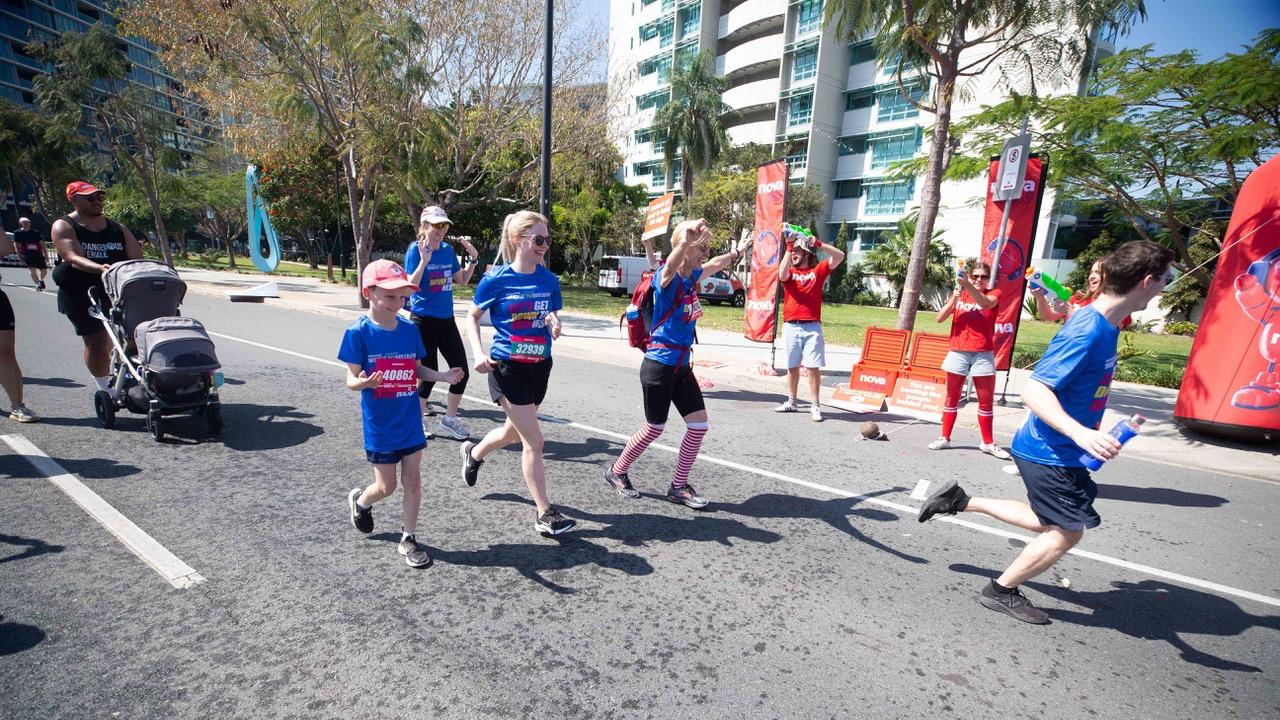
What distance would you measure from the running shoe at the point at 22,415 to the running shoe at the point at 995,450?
30.3ft

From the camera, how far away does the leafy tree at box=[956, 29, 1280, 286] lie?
26.2 feet

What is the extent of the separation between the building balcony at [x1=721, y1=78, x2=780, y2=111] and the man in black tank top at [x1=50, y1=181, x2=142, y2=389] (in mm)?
41784

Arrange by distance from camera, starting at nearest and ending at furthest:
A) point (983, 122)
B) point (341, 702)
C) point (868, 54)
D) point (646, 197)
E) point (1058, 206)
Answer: point (341, 702) < point (983, 122) < point (1058, 206) < point (868, 54) < point (646, 197)

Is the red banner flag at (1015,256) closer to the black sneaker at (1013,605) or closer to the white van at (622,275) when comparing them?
the black sneaker at (1013,605)

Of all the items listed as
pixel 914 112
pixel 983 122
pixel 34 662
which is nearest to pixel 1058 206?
pixel 983 122

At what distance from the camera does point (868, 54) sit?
3791 centimetres

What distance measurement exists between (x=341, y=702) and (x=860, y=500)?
377 cm

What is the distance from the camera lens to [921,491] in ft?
16.2

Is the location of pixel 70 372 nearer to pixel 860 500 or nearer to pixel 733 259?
pixel 733 259

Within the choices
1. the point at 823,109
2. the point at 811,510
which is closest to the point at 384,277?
the point at 811,510

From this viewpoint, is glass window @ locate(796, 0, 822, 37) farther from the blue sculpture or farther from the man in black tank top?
the man in black tank top

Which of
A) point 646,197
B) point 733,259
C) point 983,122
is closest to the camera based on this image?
point 733,259

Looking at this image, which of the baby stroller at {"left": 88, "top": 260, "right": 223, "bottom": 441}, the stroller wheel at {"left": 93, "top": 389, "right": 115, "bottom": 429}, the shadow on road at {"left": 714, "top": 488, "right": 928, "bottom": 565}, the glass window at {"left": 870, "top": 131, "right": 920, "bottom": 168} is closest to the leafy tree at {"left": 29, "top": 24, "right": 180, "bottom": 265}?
the baby stroller at {"left": 88, "top": 260, "right": 223, "bottom": 441}

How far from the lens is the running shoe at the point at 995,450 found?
594 centimetres
